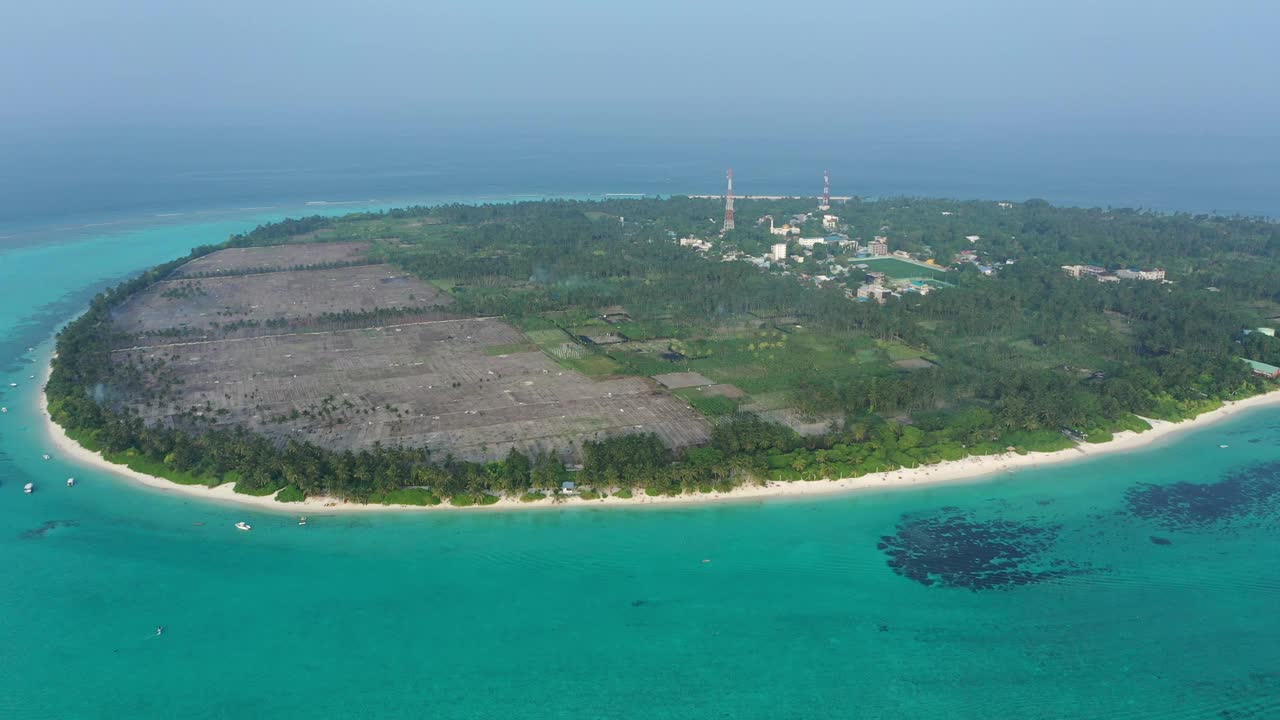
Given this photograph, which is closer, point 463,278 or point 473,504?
point 473,504

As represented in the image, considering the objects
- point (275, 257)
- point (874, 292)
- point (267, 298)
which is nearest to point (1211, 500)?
point (874, 292)

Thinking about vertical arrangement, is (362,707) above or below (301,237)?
below

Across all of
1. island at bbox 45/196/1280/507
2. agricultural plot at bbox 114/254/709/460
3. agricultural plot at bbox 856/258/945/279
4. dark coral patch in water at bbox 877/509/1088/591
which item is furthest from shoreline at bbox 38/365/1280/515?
agricultural plot at bbox 856/258/945/279

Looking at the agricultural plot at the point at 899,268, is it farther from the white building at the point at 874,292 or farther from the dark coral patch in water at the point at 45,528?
the dark coral patch in water at the point at 45,528

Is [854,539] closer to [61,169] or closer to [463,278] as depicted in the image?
[463,278]

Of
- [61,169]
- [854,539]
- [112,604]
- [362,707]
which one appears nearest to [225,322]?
[112,604]

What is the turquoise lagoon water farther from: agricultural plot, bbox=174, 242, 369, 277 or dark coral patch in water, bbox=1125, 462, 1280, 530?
agricultural plot, bbox=174, 242, 369, 277
